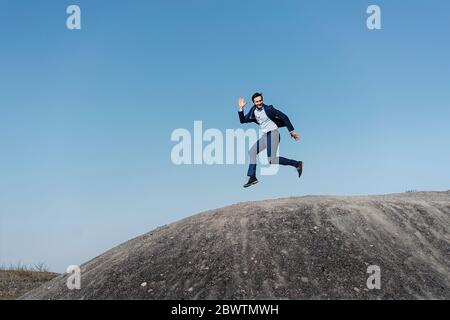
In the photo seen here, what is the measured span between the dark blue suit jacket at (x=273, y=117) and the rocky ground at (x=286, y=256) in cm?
231

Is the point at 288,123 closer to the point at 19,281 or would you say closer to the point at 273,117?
the point at 273,117

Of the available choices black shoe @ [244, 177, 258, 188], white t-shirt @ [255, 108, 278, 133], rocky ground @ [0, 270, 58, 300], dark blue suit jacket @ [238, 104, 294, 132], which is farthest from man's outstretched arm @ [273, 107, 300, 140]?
rocky ground @ [0, 270, 58, 300]

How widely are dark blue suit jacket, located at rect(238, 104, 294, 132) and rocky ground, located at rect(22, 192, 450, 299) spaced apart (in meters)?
2.31

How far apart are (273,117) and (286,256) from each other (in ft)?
14.1

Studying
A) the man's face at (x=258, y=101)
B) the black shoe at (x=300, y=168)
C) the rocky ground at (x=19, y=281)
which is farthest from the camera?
the rocky ground at (x=19, y=281)

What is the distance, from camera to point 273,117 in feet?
47.1

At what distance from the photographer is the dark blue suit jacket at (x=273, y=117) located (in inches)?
563

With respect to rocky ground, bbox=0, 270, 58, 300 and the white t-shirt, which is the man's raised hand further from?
rocky ground, bbox=0, 270, 58, 300

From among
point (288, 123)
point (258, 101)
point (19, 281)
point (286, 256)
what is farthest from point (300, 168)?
point (19, 281)

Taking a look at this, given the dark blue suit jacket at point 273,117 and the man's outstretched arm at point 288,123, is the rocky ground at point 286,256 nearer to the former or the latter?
the man's outstretched arm at point 288,123

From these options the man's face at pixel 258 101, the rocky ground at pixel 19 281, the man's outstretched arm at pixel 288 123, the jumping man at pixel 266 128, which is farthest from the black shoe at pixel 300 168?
the rocky ground at pixel 19 281

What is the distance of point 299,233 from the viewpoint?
12.8m

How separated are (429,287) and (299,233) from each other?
10.6 ft
